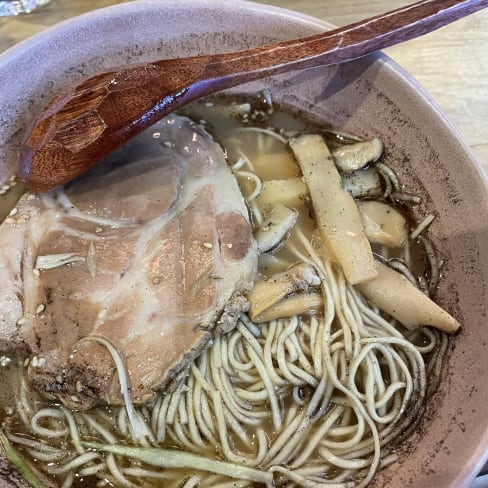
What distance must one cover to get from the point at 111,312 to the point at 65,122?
67cm

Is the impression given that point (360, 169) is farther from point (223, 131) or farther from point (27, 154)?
point (27, 154)

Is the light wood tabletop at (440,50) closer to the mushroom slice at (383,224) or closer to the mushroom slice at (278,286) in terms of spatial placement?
the mushroom slice at (383,224)

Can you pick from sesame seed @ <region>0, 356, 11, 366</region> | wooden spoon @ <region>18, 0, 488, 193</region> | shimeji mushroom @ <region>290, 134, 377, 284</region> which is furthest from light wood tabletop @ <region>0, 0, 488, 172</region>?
sesame seed @ <region>0, 356, 11, 366</region>

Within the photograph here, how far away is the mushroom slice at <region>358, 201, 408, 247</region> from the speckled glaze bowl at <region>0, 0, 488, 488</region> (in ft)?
0.32

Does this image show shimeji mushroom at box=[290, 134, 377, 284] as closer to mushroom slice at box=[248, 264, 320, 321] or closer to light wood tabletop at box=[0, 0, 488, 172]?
mushroom slice at box=[248, 264, 320, 321]

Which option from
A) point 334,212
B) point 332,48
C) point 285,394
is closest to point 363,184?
point 334,212

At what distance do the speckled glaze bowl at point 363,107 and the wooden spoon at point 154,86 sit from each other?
0.46ft

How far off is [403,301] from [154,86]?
1.12m

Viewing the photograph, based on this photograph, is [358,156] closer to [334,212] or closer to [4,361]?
[334,212]

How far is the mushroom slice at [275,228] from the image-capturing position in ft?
6.15

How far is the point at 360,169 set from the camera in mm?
2020

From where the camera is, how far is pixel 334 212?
1857 millimetres

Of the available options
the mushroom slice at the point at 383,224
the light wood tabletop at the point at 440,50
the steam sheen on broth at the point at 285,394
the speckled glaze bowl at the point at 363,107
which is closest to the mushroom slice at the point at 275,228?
the steam sheen on broth at the point at 285,394

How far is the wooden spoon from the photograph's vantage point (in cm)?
175
